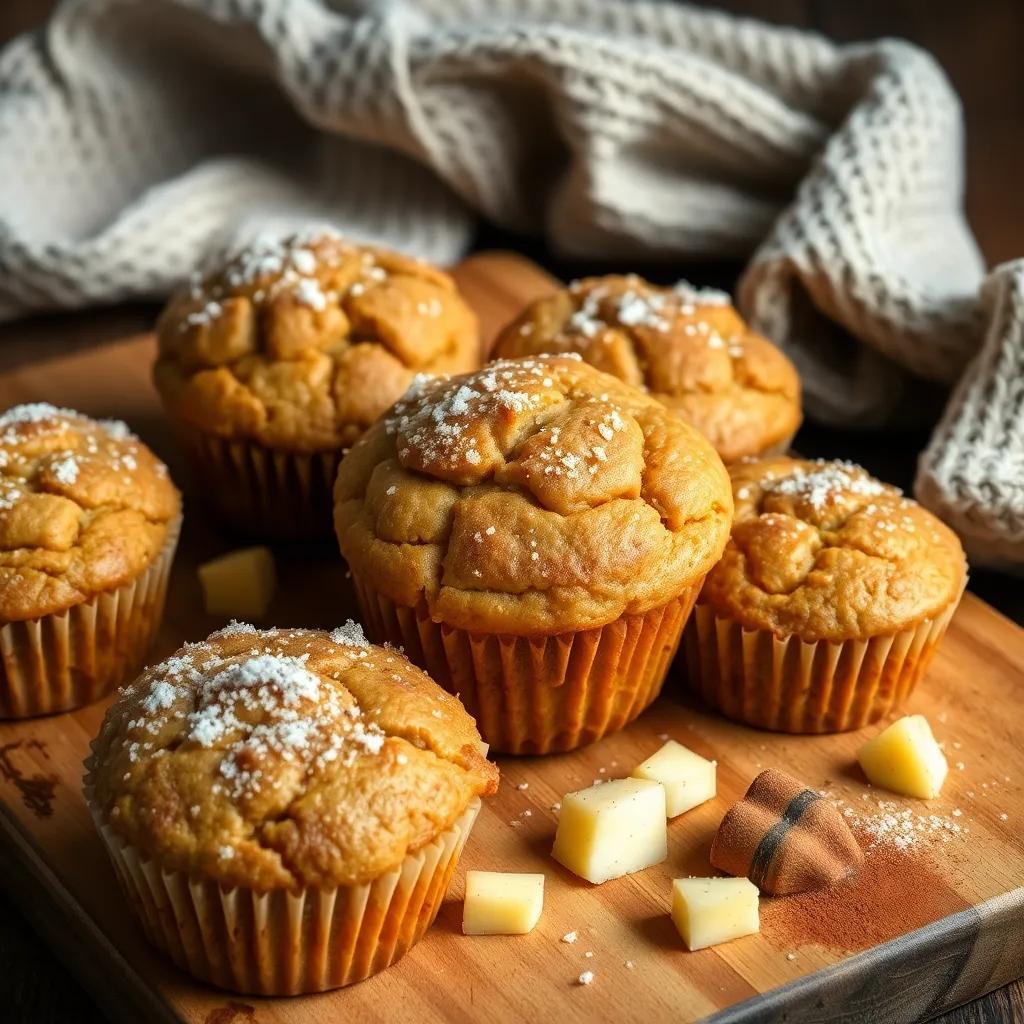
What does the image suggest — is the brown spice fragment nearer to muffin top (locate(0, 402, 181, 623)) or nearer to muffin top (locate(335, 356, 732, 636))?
muffin top (locate(335, 356, 732, 636))

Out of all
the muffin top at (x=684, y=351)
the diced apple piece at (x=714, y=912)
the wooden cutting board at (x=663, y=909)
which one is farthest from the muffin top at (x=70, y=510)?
the diced apple piece at (x=714, y=912)

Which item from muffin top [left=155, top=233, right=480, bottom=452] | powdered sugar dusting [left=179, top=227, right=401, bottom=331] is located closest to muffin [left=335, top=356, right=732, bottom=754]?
muffin top [left=155, top=233, right=480, bottom=452]

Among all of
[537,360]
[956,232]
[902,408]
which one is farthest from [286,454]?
[956,232]

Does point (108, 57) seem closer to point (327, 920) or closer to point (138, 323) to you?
point (138, 323)

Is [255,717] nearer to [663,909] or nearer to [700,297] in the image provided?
[663,909]

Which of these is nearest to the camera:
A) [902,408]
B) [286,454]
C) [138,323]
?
[286,454]

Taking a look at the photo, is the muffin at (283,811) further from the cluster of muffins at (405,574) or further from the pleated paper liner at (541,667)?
the pleated paper liner at (541,667)
